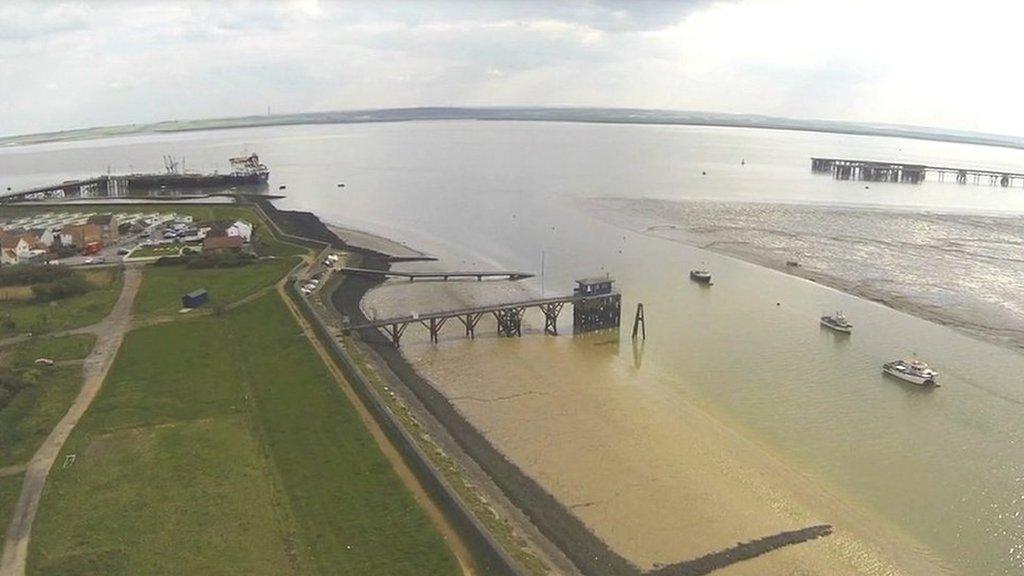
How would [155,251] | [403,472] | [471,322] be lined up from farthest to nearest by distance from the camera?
1. [155,251]
2. [471,322]
3. [403,472]

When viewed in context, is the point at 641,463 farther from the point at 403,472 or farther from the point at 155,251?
the point at 155,251

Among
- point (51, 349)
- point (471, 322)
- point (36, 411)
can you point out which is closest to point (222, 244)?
point (51, 349)

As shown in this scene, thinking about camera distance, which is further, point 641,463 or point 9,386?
point 9,386

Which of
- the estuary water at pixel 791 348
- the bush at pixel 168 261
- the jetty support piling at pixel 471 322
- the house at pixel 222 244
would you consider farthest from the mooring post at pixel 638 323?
the bush at pixel 168 261

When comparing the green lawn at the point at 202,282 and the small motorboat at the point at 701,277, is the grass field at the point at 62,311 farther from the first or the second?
the small motorboat at the point at 701,277

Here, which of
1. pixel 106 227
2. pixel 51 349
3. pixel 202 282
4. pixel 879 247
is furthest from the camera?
pixel 879 247

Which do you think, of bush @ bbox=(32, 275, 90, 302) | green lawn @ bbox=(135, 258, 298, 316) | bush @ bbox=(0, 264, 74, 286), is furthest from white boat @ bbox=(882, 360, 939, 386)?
bush @ bbox=(0, 264, 74, 286)

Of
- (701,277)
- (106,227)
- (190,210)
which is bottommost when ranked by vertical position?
(701,277)
